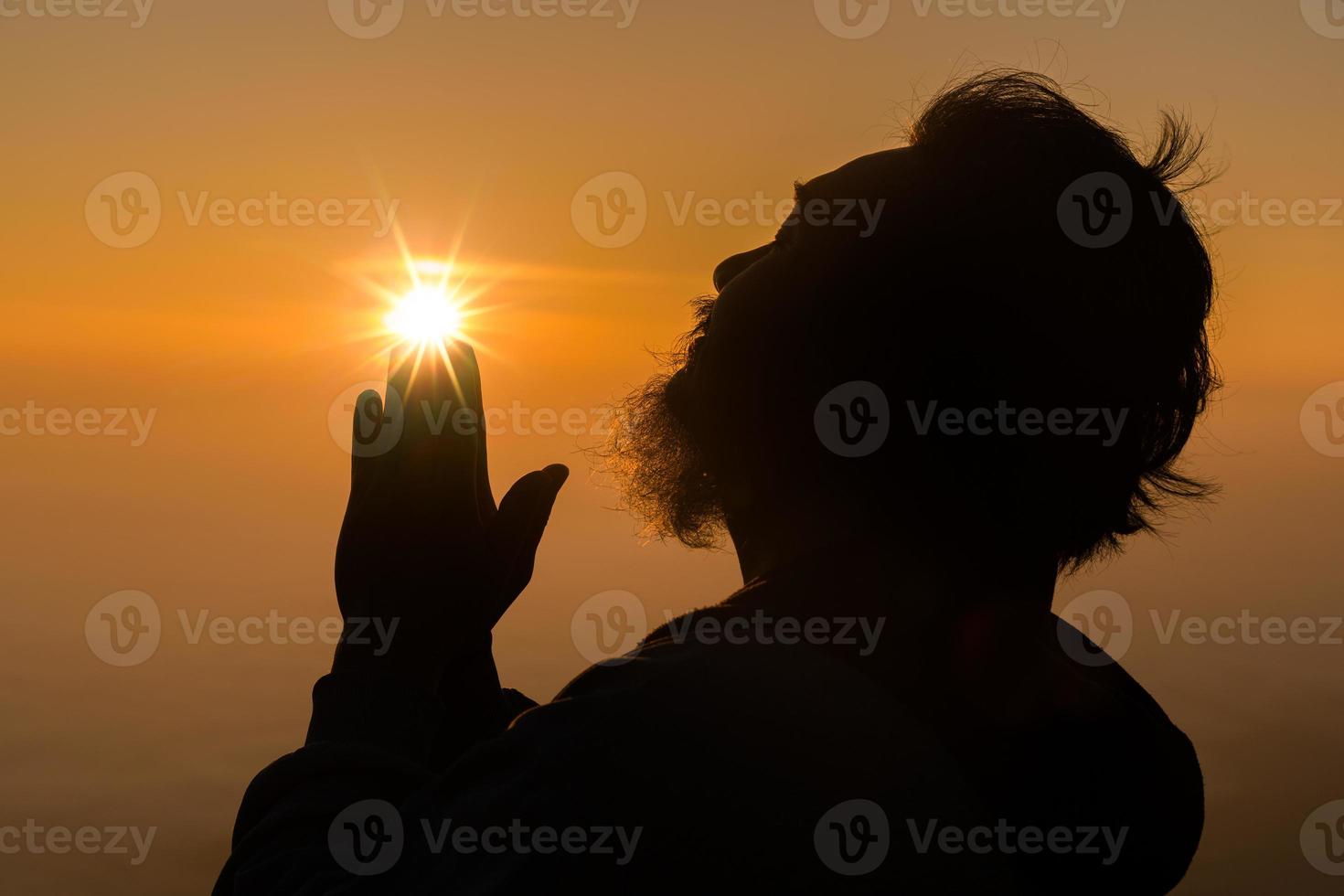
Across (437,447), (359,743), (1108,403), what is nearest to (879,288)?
(1108,403)

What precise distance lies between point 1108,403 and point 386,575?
41.3 inches

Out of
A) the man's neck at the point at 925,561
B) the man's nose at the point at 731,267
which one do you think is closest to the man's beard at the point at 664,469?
the man's nose at the point at 731,267

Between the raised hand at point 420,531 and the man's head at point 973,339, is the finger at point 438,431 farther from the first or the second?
the man's head at point 973,339

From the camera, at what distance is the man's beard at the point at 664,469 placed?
2.17 meters

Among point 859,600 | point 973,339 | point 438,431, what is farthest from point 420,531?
point 973,339

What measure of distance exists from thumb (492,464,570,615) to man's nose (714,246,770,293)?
0.45 meters

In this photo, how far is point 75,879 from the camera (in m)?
94.8

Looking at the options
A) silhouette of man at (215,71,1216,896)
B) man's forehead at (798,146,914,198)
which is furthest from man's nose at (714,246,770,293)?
man's forehead at (798,146,914,198)

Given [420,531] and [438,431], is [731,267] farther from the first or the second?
[420,531]

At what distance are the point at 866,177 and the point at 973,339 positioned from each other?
0.33 metres

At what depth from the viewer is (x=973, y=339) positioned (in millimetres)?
1390

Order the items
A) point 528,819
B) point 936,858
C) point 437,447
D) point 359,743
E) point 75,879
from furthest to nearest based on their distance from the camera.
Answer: point 75,879, point 437,447, point 359,743, point 936,858, point 528,819

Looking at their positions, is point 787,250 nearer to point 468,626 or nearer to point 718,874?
point 468,626

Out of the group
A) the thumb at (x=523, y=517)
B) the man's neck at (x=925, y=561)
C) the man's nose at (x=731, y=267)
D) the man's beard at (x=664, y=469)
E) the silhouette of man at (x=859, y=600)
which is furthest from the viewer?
the man's beard at (x=664, y=469)
